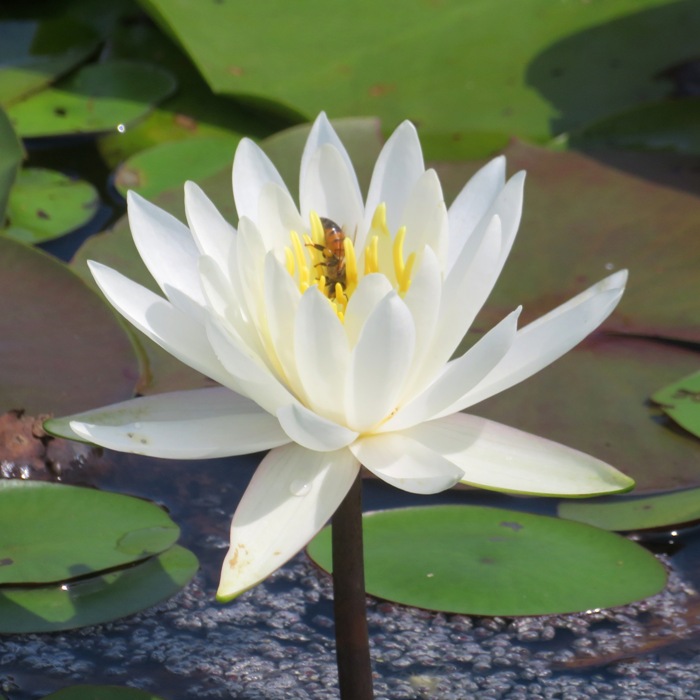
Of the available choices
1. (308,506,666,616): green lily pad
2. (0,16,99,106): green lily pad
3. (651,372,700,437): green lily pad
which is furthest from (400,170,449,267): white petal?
(0,16,99,106): green lily pad

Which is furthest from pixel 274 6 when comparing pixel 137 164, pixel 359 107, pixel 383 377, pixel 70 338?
pixel 383 377

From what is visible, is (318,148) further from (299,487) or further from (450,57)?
(450,57)

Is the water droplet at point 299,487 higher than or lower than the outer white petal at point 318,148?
lower

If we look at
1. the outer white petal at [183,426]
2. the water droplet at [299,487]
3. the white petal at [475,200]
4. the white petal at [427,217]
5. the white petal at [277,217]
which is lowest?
the water droplet at [299,487]

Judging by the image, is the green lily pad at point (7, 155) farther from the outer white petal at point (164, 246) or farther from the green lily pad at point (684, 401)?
the green lily pad at point (684, 401)

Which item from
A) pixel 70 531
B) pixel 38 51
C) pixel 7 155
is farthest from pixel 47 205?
pixel 70 531

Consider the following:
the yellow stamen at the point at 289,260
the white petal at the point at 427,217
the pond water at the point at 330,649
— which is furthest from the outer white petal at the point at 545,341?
the pond water at the point at 330,649

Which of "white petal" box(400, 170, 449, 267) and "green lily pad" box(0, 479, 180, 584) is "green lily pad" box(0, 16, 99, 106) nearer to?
"green lily pad" box(0, 479, 180, 584)
